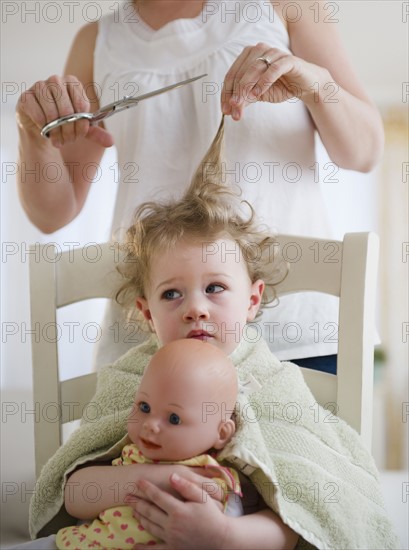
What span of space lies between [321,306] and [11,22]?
1.90 metres

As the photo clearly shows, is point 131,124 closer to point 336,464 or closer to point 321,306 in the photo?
point 321,306

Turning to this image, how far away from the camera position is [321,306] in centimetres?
105

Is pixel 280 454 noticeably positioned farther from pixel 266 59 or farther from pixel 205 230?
pixel 266 59

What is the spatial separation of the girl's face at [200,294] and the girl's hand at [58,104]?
0.77 ft

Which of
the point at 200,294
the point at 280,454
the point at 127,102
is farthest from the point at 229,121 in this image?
the point at 280,454

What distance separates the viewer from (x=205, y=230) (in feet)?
2.87

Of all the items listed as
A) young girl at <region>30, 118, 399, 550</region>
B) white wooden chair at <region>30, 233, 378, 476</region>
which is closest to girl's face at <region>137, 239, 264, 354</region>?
young girl at <region>30, 118, 399, 550</region>

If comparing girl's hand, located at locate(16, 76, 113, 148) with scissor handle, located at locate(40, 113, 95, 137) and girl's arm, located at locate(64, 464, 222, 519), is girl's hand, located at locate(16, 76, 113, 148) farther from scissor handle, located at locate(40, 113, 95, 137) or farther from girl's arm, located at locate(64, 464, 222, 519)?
girl's arm, located at locate(64, 464, 222, 519)

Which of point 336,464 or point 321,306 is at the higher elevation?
point 321,306

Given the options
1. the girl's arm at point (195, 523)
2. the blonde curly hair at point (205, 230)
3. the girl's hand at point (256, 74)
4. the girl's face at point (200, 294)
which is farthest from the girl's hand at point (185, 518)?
the girl's hand at point (256, 74)

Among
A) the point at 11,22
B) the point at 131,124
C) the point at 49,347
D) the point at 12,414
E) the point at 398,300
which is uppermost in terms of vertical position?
the point at 11,22

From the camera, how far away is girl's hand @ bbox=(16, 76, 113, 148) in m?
0.96

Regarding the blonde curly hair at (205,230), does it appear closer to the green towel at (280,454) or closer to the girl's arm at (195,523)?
the green towel at (280,454)

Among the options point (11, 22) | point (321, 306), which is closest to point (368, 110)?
point (321, 306)
